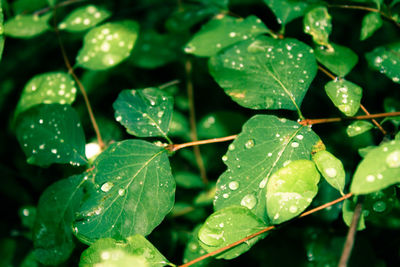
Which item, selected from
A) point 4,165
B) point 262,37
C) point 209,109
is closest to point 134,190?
point 262,37

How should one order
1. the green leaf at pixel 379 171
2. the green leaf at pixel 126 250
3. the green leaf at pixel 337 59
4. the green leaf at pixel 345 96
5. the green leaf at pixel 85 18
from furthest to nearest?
the green leaf at pixel 85 18, the green leaf at pixel 337 59, the green leaf at pixel 345 96, the green leaf at pixel 126 250, the green leaf at pixel 379 171

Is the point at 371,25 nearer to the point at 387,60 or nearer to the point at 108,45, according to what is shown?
the point at 387,60

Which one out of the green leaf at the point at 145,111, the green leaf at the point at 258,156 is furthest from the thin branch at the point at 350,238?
the green leaf at the point at 145,111

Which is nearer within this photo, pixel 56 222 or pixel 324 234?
pixel 56 222

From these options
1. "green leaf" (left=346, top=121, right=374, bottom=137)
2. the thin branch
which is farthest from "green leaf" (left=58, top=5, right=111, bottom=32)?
the thin branch

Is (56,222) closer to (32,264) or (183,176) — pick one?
(32,264)

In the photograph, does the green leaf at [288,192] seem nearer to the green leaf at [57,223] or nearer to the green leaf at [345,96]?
the green leaf at [345,96]
